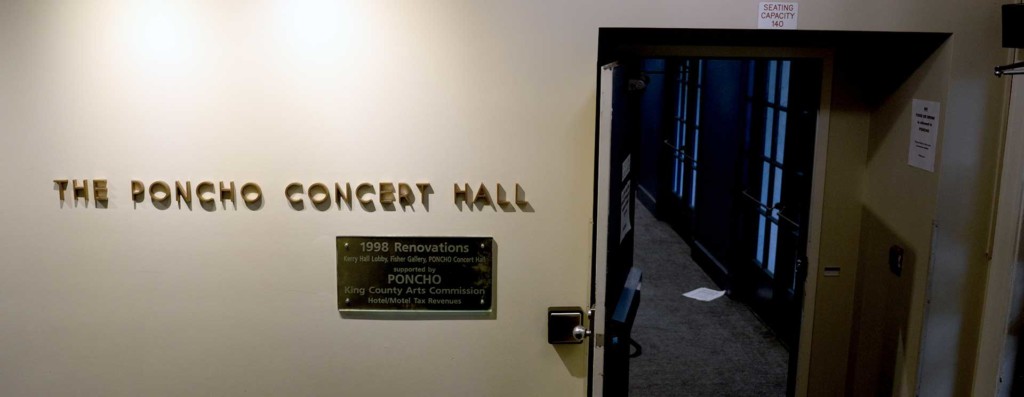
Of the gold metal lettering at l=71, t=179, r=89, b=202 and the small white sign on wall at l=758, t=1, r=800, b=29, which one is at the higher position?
the small white sign on wall at l=758, t=1, r=800, b=29

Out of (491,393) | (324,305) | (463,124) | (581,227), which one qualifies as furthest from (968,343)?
(324,305)

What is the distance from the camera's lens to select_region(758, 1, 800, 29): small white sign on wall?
332 centimetres

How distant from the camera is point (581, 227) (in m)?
3.51

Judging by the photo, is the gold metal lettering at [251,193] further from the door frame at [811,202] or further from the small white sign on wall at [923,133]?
the small white sign on wall at [923,133]

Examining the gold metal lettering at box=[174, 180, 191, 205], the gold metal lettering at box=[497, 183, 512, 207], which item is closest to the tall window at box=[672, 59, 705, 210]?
the gold metal lettering at box=[497, 183, 512, 207]

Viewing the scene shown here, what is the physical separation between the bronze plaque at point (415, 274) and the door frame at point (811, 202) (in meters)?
0.44

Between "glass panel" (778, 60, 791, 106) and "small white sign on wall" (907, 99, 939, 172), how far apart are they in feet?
5.92

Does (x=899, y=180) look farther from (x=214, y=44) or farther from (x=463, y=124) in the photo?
(x=214, y=44)

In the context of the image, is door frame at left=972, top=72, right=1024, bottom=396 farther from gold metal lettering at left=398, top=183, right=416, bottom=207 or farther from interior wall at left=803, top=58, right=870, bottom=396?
gold metal lettering at left=398, top=183, right=416, bottom=207

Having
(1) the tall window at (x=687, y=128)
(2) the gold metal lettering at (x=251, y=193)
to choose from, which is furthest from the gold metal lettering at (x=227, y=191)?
(1) the tall window at (x=687, y=128)

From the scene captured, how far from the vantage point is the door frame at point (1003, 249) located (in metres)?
3.36

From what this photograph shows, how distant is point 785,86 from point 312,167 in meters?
3.23

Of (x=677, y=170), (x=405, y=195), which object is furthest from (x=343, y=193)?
(x=677, y=170)

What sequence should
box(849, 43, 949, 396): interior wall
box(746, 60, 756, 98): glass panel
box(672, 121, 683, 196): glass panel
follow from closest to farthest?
box(849, 43, 949, 396): interior wall < box(746, 60, 756, 98): glass panel < box(672, 121, 683, 196): glass panel
